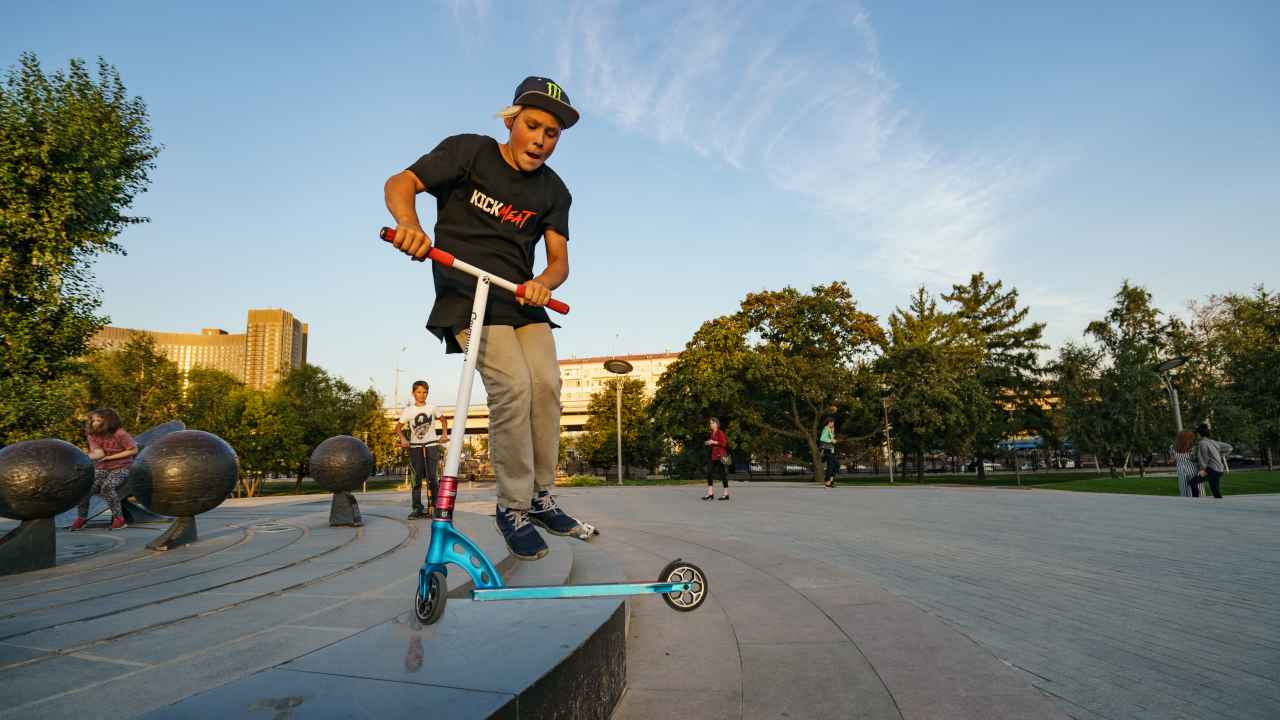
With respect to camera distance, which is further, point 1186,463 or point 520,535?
point 1186,463

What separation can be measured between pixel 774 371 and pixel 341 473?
92.6ft

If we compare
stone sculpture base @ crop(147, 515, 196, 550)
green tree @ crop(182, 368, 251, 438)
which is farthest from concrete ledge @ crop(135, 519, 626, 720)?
green tree @ crop(182, 368, 251, 438)

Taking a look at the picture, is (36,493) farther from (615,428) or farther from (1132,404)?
(615,428)

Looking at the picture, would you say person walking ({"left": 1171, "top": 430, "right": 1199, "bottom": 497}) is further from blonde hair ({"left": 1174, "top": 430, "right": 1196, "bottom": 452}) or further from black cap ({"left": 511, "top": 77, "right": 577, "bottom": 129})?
black cap ({"left": 511, "top": 77, "right": 577, "bottom": 129})

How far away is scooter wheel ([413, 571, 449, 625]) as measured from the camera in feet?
8.08

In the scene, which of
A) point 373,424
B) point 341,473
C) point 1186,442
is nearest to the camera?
point 341,473

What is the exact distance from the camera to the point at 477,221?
3.35 m

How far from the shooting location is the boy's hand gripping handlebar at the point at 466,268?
268 centimetres

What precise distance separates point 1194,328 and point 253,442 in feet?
234

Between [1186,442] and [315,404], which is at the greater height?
[315,404]

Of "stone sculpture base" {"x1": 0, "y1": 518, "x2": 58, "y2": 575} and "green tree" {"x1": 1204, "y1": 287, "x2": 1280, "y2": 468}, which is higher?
"green tree" {"x1": 1204, "y1": 287, "x2": 1280, "y2": 468}

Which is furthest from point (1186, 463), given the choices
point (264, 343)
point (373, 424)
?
point (264, 343)

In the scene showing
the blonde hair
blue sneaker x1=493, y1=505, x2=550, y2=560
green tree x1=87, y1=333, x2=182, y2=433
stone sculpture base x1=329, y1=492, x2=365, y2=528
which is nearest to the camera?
blue sneaker x1=493, y1=505, x2=550, y2=560

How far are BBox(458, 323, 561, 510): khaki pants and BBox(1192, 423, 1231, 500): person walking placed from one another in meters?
17.9
